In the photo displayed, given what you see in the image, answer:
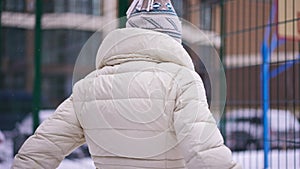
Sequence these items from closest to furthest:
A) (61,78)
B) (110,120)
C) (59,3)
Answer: (110,120)
(59,3)
(61,78)

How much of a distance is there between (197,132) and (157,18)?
24.1 inches

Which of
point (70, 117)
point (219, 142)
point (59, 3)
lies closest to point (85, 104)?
point (70, 117)

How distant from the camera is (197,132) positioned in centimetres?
196

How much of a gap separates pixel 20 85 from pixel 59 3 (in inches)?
253

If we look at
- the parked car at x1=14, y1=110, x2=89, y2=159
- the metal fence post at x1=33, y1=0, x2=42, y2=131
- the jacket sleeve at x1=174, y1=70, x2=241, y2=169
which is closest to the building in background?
the parked car at x1=14, y1=110, x2=89, y2=159

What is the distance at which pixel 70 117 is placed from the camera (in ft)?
7.84

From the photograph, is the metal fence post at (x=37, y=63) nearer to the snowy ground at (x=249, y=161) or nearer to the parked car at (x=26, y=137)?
the parked car at (x=26, y=137)

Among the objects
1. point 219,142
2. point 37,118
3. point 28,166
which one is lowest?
point 37,118

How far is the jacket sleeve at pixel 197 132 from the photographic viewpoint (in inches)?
76.5

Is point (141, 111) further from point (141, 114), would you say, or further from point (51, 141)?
point (51, 141)

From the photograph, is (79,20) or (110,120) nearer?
(110,120)

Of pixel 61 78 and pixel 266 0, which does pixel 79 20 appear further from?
pixel 61 78

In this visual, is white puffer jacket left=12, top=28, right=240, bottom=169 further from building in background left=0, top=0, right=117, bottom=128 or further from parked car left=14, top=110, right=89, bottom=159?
parked car left=14, top=110, right=89, bottom=159

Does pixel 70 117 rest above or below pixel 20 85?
above
